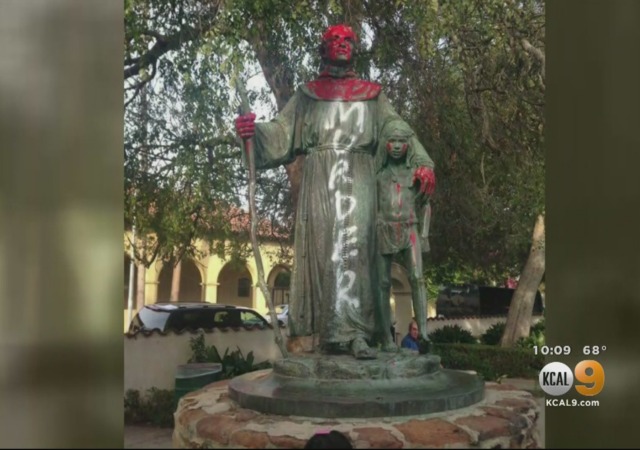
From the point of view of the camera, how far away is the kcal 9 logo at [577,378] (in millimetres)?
3430

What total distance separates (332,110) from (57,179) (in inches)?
64.1

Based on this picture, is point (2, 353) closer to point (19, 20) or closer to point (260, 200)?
point (19, 20)

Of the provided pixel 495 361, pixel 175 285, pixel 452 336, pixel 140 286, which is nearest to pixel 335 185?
pixel 495 361

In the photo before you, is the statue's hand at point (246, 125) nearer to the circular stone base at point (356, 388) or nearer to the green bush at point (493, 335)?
the circular stone base at point (356, 388)

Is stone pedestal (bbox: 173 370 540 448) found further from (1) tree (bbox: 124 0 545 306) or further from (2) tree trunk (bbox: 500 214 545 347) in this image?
(2) tree trunk (bbox: 500 214 545 347)

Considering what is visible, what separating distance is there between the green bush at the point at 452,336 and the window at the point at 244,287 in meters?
5.81

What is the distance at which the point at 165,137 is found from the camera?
7.88m

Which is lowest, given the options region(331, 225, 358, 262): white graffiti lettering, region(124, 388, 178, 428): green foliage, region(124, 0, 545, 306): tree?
region(124, 388, 178, 428): green foliage

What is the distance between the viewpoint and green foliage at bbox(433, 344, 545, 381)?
945cm

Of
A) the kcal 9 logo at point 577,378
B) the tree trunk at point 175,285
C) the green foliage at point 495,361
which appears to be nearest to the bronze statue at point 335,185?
the kcal 9 logo at point 577,378

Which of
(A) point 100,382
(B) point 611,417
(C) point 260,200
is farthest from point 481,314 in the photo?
(A) point 100,382

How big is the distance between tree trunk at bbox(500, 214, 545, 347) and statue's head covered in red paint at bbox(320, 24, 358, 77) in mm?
7608

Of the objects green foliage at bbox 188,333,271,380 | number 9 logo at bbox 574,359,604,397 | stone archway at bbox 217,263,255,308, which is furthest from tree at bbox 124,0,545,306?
stone archway at bbox 217,263,255,308

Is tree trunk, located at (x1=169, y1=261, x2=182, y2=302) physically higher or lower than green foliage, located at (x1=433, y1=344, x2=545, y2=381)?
higher
